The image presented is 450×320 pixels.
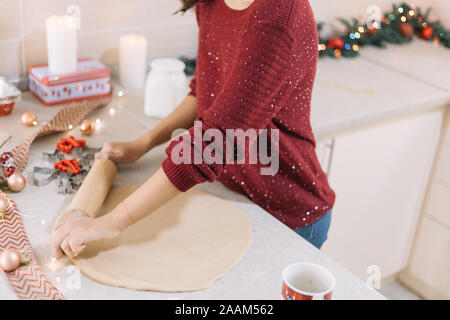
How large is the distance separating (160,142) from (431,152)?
1.08 metres

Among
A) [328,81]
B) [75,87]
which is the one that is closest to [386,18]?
[328,81]

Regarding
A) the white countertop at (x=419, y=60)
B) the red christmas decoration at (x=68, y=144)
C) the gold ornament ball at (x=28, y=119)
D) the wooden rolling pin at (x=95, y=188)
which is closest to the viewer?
the wooden rolling pin at (x=95, y=188)

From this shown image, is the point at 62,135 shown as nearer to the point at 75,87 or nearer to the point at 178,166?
the point at 75,87

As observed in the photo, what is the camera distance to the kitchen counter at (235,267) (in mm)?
935

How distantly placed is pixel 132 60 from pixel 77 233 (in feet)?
2.82

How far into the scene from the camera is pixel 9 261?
0.94 metres

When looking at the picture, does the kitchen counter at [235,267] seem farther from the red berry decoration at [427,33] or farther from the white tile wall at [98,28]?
the red berry decoration at [427,33]

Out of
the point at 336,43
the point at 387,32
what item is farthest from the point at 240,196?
the point at 387,32

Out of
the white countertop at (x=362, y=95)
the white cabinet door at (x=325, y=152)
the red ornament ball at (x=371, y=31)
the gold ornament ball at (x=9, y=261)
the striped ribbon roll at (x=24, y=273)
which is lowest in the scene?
the white cabinet door at (x=325, y=152)

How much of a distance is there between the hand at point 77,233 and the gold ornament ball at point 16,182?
0.19 meters

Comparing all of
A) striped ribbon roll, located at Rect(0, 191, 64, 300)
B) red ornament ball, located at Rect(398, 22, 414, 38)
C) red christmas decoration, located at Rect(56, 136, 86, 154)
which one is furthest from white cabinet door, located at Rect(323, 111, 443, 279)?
striped ribbon roll, located at Rect(0, 191, 64, 300)

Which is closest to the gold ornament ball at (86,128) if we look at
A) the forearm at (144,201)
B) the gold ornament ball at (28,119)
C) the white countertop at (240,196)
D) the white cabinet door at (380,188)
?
the white countertop at (240,196)

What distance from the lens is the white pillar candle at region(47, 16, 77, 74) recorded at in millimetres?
1526

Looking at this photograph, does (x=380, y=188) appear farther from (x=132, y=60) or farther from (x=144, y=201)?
(x=144, y=201)
